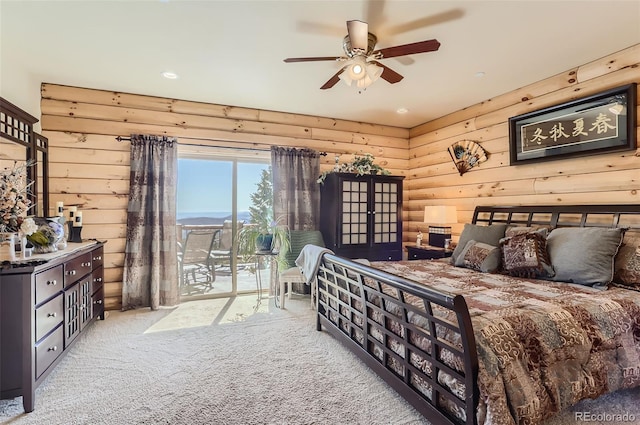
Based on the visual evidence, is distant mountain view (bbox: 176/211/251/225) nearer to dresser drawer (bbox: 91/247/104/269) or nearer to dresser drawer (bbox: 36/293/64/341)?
dresser drawer (bbox: 91/247/104/269)

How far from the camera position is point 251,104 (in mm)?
4277

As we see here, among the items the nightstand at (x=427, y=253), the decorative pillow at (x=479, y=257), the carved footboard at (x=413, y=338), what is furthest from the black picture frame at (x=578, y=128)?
the carved footboard at (x=413, y=338)

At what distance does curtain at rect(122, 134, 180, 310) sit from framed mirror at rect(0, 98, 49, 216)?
2.76 feet

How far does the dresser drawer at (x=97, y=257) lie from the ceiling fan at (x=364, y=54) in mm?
2691

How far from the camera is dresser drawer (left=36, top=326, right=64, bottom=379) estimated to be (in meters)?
2.06

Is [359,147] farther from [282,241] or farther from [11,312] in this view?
[11,312]

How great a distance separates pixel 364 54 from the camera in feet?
7.90

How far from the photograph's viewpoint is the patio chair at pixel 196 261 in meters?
4.31

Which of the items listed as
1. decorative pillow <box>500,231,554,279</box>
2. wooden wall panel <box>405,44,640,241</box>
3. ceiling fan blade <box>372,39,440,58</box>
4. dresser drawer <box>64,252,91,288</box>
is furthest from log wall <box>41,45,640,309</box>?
ceiling fan blade <box>372,39,440,58</box>

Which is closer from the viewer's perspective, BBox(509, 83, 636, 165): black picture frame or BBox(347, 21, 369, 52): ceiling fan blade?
BBox(347, 21, 369, 52): ceiling fan blade

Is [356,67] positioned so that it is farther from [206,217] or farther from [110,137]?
[110,137]

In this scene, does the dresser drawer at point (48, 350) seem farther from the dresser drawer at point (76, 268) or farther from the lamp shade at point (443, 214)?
the lamp shade at point (443, 214)

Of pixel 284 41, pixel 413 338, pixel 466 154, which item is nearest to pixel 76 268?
pixel 284 41

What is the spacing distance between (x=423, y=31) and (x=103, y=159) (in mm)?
3773
